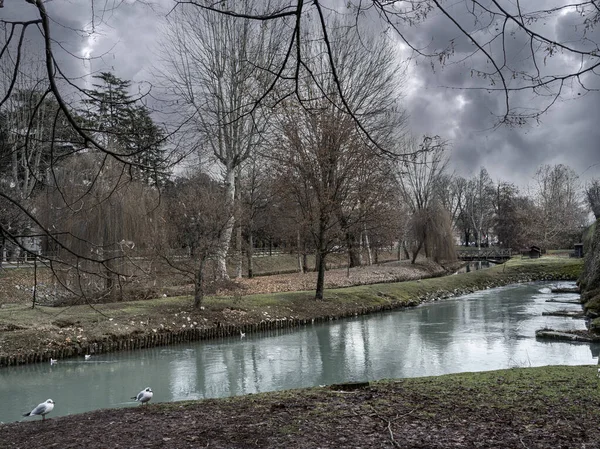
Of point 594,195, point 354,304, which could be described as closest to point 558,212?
point 594,195

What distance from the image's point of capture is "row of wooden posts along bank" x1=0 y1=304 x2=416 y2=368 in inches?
494

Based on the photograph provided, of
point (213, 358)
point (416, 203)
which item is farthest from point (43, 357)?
point (416, 203)

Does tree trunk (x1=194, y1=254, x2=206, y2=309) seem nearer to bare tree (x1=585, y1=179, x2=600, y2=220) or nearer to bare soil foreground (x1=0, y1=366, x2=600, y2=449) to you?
bare soil foreground (x1=0, y1=366, x2=600, y2=449)

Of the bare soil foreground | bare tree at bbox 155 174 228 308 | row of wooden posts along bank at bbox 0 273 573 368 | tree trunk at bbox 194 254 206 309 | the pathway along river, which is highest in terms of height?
bare tree at bbox 155 174 228 308

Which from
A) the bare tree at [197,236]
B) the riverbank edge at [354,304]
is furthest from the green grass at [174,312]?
the bare tree at [197,236]

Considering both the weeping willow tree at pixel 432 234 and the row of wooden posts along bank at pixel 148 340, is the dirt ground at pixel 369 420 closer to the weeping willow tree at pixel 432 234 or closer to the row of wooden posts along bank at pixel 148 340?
the row of wooden posts along bank at pixel 148 340

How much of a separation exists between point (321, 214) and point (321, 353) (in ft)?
27.5

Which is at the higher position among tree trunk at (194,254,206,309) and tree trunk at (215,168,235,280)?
tree trunk at (215,168,235,280)

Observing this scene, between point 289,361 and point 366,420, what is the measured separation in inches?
300

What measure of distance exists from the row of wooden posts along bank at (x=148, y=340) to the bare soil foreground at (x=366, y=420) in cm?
697

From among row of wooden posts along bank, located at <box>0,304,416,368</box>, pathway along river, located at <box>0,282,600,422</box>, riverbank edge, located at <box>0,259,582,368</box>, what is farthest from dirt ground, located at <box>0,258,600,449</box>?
riverbank edge, located at <box>0,259,582,368</box>

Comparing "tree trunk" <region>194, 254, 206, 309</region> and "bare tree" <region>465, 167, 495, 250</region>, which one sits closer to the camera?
"tree trunk" <region>194, 254, 206, 309</region>

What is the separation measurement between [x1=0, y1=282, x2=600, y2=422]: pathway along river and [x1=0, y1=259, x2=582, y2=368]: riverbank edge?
43 centimetres

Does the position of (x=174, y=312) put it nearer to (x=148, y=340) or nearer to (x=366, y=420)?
(x=148, y=340)
